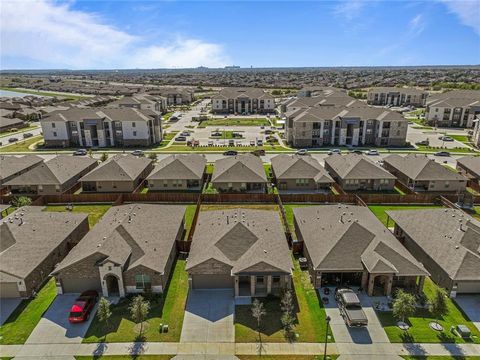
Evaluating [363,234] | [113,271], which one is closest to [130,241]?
[113,271]

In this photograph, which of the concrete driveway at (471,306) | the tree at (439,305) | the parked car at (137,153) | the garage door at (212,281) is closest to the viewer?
the tree at (439,305)

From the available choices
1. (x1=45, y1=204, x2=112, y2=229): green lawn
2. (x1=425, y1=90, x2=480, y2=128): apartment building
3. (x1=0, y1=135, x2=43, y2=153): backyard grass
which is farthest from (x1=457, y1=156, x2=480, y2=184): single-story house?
(x1=0, y1=135, x2=43, y2=153): backyard grass

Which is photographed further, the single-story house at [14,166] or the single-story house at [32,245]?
the single-story house at [14,166]

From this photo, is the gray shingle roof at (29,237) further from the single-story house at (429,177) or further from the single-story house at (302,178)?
the single-story house at (429,177)

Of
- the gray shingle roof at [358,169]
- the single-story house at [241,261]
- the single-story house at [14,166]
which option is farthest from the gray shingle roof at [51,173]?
the gray shingle roof at [358,169]

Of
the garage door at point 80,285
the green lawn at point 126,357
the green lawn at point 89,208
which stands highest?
the garage door at point 80,285

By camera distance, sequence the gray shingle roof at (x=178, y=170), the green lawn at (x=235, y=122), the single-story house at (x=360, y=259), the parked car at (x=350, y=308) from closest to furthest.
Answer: the parked car at (x=350, y=308) < the single-story house at (x=360, y=259) < the gray shingle roof at (x=178, y=170) < the green lawn at (x=235, y=122)

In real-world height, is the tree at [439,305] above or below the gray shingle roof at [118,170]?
below
